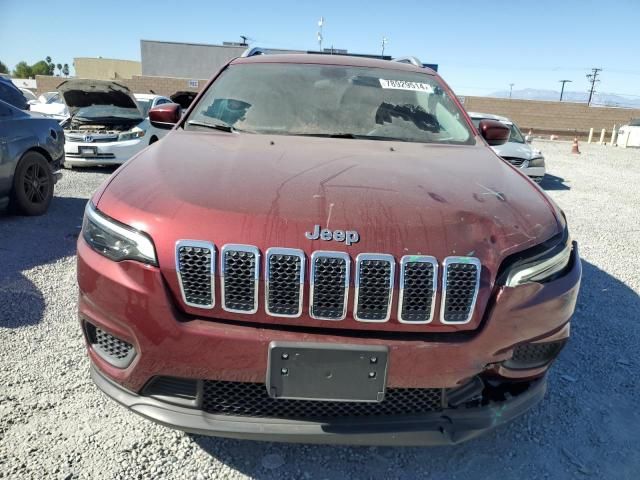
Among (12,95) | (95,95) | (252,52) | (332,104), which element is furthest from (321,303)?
(95,95)

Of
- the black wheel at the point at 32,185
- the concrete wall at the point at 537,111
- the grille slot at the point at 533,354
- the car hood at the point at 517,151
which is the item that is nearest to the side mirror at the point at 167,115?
the grille slot at the point at 533,354

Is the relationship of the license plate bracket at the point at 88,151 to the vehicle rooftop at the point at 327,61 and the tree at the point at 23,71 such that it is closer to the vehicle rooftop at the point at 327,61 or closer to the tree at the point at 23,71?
the vehicle rooftop at the point at 327,61

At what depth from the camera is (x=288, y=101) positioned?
3152mm

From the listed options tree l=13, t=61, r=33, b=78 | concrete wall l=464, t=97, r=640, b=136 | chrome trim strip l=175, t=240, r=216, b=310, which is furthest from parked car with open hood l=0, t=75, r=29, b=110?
tree l=13, t=61, r=33, b=78

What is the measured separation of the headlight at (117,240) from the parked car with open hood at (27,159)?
4.39 metres

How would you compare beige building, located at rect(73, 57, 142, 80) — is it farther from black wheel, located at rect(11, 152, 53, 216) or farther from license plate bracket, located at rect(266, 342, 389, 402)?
license plate bracket, located at rect(266, 342, 389, 402)

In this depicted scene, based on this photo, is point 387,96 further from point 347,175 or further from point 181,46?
point 181,46

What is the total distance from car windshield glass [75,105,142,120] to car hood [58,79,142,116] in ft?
0.22

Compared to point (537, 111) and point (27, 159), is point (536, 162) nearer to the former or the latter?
point (27, 159)

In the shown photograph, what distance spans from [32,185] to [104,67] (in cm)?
6077

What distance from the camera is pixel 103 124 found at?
9.84 metres

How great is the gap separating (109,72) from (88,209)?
2511 inches

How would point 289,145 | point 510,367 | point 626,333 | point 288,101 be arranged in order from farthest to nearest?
point 626,333, point 288,101, point 289,145, point 510,367

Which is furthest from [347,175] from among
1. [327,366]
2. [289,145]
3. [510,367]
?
[510,367]
